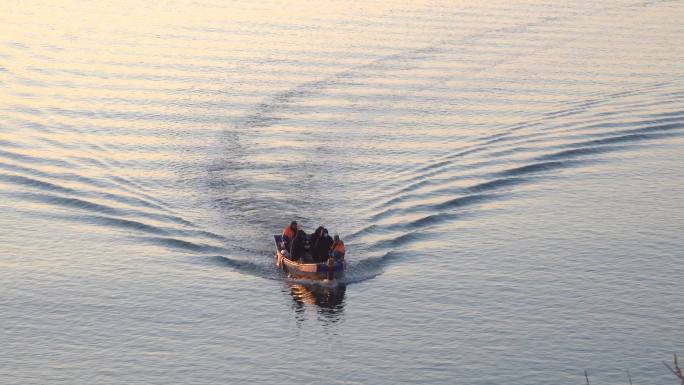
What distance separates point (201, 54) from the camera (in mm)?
90688

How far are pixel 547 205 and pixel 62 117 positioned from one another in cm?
3223

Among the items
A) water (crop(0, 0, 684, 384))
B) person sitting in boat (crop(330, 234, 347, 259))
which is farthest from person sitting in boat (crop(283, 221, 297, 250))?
person sitting in boat (crop(330, 234, 347, 259))

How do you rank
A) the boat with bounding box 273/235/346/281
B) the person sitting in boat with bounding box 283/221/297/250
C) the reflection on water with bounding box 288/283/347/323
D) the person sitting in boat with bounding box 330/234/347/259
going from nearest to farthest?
the reflection on water with bounding box 288/283/347/323
the person sitting in boat with bounding box 330/234/347/259
the boat with bounding box 273/235/346/281
the person sitting in boat with bounding box 283/221/297/250

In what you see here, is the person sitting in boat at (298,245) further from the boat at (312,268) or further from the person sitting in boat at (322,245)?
the person sitting in boat at (322,245)

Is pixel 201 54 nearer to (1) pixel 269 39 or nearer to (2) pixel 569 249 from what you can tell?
(1) pixel 269 39

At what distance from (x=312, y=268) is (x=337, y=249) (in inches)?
Answer: 64.9

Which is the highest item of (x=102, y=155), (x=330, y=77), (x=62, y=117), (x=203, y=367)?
(x=330, y=77)

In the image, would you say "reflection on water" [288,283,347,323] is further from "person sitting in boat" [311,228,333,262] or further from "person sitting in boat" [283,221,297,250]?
"person sitting in boat" [283,221,297,250]

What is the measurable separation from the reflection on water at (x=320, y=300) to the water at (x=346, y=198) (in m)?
0.15

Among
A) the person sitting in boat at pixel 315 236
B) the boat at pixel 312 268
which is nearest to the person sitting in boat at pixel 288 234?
the boat at pixel 312 268

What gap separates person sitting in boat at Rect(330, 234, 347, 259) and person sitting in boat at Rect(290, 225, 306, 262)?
4.57 ft

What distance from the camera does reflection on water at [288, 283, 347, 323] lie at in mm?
48906

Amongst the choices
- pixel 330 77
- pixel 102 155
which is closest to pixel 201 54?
pixel 330 77

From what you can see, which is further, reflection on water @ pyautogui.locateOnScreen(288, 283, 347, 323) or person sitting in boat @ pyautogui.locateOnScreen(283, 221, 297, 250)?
person sitting in boat @ pyautogui.locateOnScreen(283, 221, 297, 250)
